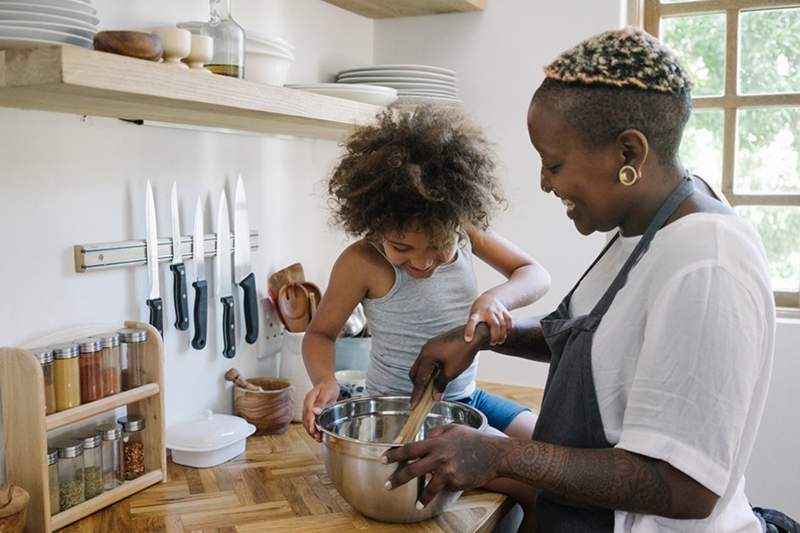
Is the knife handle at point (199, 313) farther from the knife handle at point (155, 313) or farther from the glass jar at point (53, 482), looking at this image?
the glass jar at point (53, 482)

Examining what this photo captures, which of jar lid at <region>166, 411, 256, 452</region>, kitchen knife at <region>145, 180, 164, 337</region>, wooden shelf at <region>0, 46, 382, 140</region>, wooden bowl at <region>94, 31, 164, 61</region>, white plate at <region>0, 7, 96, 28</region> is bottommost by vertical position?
jar lid at <region>166, 411, 256, 452</region>

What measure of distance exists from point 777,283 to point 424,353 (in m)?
1.16

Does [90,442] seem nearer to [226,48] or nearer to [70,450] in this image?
[70,450]

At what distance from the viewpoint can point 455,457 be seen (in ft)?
3.05

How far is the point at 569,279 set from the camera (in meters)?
1.98

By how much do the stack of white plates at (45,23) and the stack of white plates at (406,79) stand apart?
2.77 feet

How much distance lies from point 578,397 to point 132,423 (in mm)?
717

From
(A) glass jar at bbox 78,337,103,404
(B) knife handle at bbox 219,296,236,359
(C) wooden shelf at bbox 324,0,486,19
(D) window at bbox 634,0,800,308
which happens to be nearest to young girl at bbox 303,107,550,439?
(B) knife handle at bbox 219,296,236,359

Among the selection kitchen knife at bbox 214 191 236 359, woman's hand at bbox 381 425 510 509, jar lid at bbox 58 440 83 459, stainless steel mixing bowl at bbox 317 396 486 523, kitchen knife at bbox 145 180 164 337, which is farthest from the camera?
kitchen knife at bbox 214 191 236 359

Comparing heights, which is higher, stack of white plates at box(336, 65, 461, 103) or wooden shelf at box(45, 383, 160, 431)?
stack of white plates at box(336, 65, 461, 103)

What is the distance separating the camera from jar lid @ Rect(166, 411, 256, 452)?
54.0 inches

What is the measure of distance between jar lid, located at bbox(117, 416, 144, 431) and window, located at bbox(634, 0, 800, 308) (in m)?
1.40

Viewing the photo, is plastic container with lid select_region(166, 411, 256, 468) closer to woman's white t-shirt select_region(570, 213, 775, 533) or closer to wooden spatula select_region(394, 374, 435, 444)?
wooden spatula select_region(394, 374, 435, 444)

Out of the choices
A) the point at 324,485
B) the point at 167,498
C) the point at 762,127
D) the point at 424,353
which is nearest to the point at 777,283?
the point at 762,127
